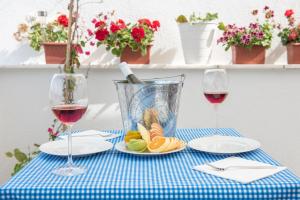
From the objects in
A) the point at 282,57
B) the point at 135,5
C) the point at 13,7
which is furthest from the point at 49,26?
the point at 282,57

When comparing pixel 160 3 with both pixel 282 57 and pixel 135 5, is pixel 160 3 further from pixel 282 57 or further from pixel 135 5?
pixel 282 57

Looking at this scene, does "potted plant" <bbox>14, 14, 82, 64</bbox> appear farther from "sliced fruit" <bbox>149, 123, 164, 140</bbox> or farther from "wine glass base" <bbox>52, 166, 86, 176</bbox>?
"wine glass base" <bbox>52, 166, 86, 176</bbox>

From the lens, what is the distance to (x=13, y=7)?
229 cm

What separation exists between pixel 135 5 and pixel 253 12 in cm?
61

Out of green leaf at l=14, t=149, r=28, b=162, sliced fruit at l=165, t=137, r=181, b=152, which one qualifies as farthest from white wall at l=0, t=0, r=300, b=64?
sliced fruit at l=165, t=137, r=181, b=152

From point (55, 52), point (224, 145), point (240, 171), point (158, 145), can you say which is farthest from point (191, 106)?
point (240, 171)

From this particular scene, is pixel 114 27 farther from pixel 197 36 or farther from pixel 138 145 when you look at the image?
pixel 138 145

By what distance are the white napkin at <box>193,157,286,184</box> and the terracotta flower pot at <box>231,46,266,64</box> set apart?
4.07 feet

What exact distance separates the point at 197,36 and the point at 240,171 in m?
1.28

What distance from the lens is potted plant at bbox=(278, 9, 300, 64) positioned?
7.15 ft

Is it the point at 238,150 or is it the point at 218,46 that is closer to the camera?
the point at 238,150

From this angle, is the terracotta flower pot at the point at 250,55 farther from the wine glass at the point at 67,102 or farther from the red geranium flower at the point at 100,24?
the wine glass at the point at 67,102

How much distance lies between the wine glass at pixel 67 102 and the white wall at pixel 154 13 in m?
1.32

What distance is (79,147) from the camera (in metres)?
1.19
